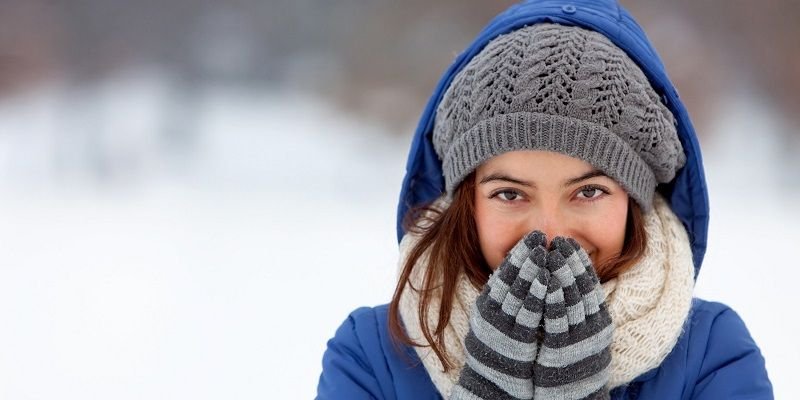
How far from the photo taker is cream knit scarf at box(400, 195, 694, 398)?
111 centimetres

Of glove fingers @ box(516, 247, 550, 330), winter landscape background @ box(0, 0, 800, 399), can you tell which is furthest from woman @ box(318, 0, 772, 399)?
winter landscape background @ box(0, 0, 800, 399)

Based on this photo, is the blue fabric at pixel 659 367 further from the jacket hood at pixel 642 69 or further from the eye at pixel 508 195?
the eye at pixel 508 195

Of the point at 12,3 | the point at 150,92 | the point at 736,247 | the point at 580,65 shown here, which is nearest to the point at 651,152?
the point at 580,65

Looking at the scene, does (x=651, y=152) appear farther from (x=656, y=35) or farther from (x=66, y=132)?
(x=66, y=132)

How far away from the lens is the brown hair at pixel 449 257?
1182mm

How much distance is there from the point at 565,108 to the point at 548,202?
118mm

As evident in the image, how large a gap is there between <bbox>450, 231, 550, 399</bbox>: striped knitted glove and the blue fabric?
0.17 m

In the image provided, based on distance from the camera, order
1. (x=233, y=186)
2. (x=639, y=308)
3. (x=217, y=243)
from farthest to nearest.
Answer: (x=233, y=186) < (x=217, y=243) < (x=639, y=308)

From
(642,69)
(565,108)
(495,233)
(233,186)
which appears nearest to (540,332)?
(495,233)

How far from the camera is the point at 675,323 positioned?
3.73ft

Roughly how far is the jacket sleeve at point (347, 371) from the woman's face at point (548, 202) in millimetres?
228

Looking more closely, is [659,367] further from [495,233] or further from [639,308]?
[495,233]

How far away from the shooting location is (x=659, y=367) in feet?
3.90

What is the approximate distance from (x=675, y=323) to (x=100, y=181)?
2.52 meters
